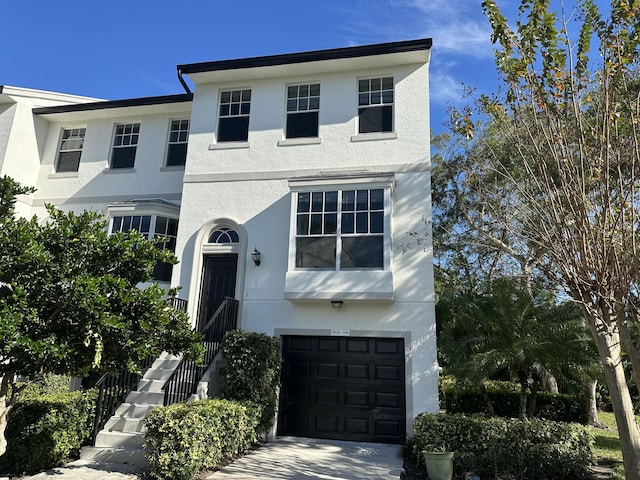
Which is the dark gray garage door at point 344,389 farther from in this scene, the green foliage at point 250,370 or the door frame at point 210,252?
the door frame at point 210,252

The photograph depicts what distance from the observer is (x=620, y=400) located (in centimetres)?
629

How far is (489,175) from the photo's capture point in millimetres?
12383

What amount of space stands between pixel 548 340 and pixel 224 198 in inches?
329

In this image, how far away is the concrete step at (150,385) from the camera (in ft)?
29.3

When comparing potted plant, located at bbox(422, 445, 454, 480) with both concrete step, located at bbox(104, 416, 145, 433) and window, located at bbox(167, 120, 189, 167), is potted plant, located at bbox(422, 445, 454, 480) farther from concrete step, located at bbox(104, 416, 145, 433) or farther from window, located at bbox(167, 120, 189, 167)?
window, located at bbox(167, 120, 189, 167)

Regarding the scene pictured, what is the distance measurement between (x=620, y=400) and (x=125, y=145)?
14113mm

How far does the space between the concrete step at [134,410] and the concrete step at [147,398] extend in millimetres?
146

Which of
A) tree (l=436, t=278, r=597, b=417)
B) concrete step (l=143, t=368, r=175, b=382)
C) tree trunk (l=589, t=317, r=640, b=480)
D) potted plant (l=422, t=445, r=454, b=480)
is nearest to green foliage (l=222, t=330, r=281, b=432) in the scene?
concrete step (l=143, t=368, r=175, b=382)

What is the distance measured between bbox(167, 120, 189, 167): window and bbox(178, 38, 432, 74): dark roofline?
5.95 feet

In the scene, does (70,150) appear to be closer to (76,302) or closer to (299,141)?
(299,141)

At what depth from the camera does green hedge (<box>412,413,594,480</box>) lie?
7215 millimetres

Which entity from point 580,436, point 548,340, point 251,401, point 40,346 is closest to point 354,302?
point 251,401

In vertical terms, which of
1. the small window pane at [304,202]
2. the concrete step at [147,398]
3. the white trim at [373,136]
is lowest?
the concrete step at [147,398]

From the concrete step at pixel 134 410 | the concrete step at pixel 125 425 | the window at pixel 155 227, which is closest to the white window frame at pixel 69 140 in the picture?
the window at pixel 155 227
